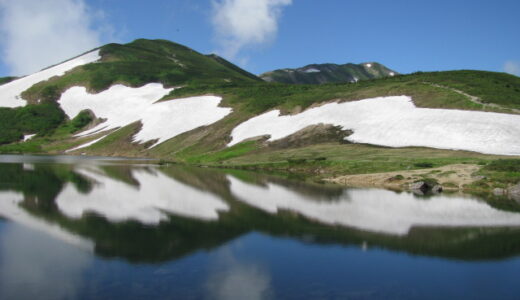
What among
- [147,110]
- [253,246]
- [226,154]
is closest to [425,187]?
[253,246]

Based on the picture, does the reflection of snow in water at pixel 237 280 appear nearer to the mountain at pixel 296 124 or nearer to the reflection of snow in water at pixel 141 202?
the reflection of snow in water at pixel 141 202

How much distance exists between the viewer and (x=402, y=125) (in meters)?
86.9

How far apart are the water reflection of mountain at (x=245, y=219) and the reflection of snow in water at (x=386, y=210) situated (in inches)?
3.1

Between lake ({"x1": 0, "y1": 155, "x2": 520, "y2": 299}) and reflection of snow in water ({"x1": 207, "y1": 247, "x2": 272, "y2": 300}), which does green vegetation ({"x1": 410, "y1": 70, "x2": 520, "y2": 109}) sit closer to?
lake ({"x1": 0, "y1": 155, "x2": 520, "y2": 299})

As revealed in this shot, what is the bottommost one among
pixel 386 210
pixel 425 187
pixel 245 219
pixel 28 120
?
pixel 245 219

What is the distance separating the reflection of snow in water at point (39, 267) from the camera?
1744 centimetres

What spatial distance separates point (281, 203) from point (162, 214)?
36.0 ft

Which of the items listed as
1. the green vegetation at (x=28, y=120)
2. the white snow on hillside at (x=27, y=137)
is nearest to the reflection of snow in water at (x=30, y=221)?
the white snow on hillside at (x=27, y=137)

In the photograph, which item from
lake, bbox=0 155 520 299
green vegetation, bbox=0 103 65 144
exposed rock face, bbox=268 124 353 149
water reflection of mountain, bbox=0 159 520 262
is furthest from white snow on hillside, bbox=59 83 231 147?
lake, bbox=0 155 520 299

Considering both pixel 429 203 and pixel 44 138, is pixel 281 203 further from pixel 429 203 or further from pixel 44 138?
pixel 44 138

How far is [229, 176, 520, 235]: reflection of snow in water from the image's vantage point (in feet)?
104

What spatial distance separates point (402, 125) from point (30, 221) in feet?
235

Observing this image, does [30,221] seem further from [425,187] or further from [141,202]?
[425,187]

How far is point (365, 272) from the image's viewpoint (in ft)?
68.7
